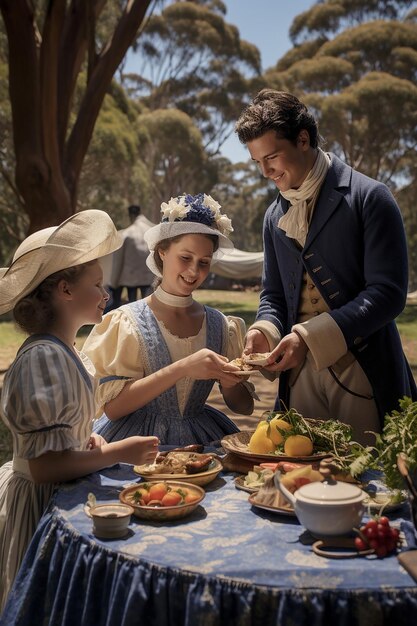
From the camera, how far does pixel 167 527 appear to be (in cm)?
178

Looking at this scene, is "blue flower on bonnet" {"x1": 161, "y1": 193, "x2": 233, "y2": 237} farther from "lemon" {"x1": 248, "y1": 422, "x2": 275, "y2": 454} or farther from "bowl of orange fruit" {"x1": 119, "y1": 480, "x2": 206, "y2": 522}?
"bowl of orange fruit" {"x1": 119, "y1": 480, "x2": 206, "y2": 522}

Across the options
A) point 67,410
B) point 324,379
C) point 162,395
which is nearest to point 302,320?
point 324,379

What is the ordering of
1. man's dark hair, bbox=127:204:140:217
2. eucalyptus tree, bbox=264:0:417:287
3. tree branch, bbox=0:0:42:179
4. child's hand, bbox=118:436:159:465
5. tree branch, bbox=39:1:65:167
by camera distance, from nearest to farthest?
1. child's hand, bbox=118:436:159:465
2. tree branch, bbox=0:0:42:179
3. tree branch, bbox=39:1:65:167
4. man's dark hair, bbox=127:204:140:217
5. eucalyptus tree, bbox=264:0:417:287

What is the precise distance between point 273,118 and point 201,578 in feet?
5.58

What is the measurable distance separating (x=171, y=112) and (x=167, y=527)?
31448 mm

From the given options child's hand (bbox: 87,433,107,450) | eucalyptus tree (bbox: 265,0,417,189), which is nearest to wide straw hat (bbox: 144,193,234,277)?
child's hand (bbox: 87,433,107,450)

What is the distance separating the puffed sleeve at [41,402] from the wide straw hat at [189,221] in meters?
0.98

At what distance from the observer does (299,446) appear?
224 centimetres

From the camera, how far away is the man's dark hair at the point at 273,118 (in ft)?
8.73

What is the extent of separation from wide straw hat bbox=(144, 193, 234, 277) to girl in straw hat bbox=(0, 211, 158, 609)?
0.61m

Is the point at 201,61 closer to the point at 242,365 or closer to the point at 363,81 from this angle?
the point at 363,81

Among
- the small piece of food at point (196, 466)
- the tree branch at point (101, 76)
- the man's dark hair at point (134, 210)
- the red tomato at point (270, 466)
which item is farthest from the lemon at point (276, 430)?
the man's dark hair at point (134, 210)

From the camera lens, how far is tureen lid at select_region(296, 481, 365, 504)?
1.65 m

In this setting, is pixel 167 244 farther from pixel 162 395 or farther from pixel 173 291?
pixel 162 395
